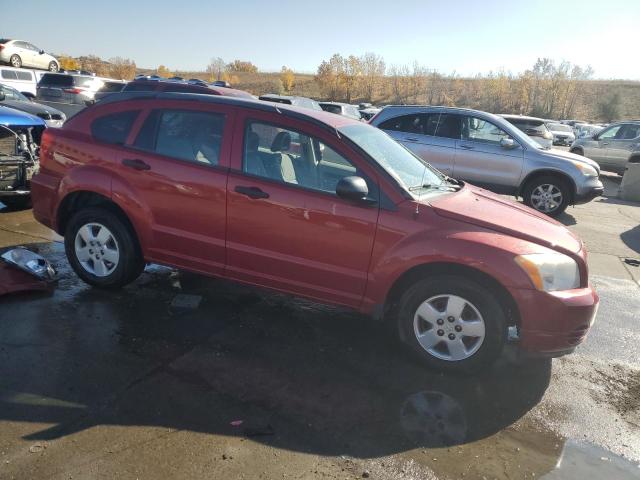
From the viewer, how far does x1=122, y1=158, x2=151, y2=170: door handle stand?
4184 millimetres

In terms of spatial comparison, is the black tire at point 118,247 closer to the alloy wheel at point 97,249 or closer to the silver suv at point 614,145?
the alloy wheel at point 97,249

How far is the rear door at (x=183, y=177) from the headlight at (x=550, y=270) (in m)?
2.31

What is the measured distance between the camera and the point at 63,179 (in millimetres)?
4504

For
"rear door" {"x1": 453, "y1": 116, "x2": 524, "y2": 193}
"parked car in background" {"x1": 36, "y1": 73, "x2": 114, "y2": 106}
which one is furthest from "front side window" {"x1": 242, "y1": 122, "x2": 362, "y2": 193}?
Answer: "parked car in background" {"x1": 36, "y1": 73, "x2": 114, "y2": 106}

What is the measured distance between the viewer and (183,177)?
159 inches

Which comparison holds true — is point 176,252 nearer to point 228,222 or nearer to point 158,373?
point 228,222

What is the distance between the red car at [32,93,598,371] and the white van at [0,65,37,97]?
18799 millimetres

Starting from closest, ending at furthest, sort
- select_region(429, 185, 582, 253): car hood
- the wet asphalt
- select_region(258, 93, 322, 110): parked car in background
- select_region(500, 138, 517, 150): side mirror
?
the wet asphalt
select_region(429, 185, 582, 253): car hood
select_region(500, 138, 517, 150): side mirror
select_region(258, 93, 322, 110): parked car in background

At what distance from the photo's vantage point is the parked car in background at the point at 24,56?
88.7 feet

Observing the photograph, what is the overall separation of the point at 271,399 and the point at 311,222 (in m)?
1.31

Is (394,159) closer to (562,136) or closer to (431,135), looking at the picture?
(431,135)

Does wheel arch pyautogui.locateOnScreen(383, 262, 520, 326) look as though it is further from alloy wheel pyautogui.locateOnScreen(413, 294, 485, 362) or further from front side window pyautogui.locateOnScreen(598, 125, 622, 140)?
front side window pyautogui.locateOnScreen(598, 125, 622, 140)

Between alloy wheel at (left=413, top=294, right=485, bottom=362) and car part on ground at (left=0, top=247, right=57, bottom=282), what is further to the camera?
car part on ground at (left=0, top=247, right=57, bottom=282)

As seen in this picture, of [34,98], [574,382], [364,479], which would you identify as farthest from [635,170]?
[34,98]
